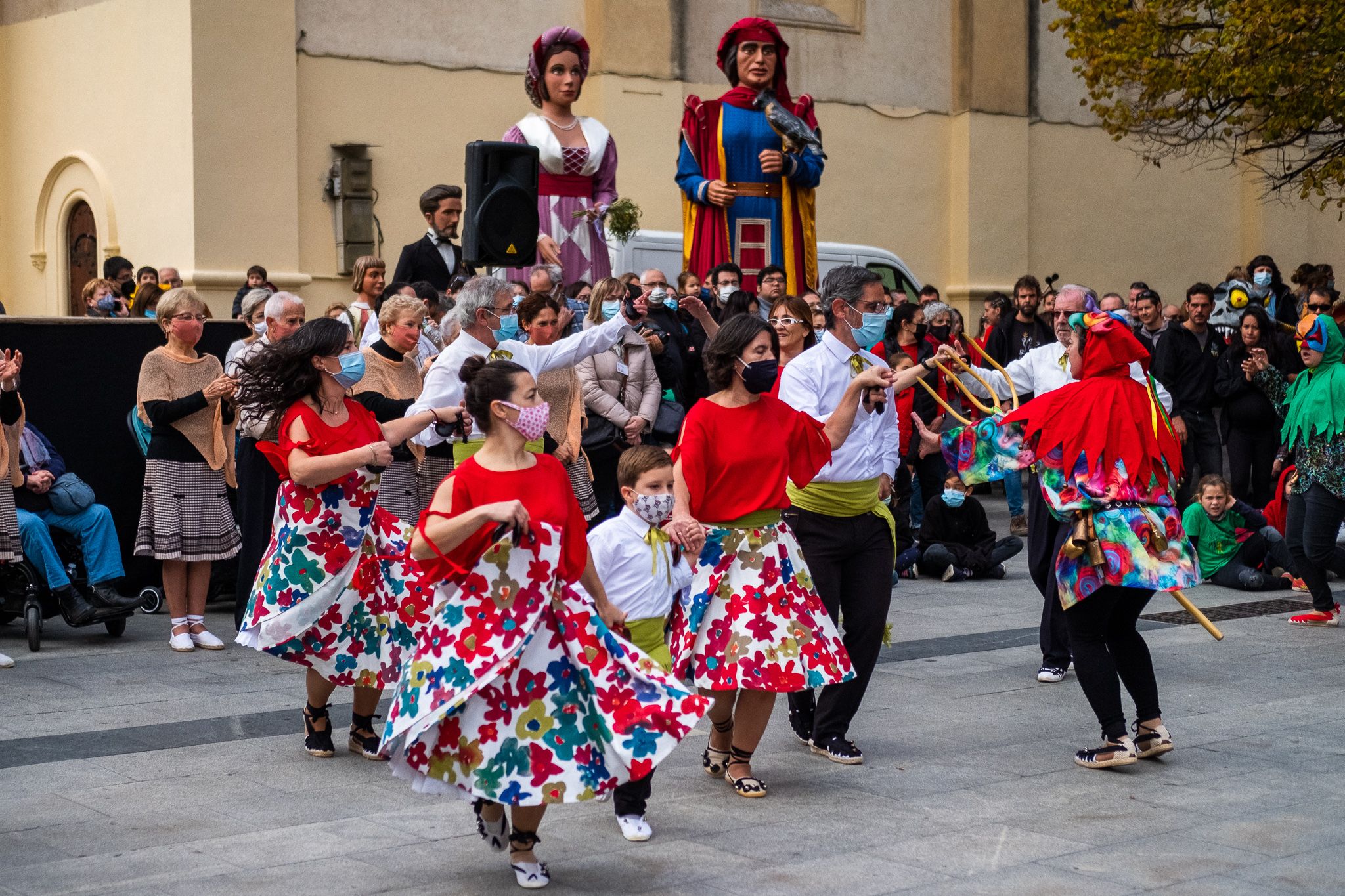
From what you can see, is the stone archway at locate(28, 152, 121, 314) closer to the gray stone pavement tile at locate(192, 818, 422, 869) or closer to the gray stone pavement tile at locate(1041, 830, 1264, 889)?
the gray stone pavement tile at locate(192, 818, 422, 869)

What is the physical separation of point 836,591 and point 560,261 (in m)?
5.72

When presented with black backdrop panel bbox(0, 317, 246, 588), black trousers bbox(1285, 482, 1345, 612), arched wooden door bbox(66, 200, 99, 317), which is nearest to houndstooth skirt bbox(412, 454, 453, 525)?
black backdrop panel bbox(0, 317, 246, 588)

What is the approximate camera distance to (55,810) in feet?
19.8

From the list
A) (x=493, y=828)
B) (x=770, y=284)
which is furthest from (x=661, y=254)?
(x=493, y=828)

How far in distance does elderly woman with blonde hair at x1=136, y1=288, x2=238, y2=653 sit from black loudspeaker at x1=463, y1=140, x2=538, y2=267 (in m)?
1.59

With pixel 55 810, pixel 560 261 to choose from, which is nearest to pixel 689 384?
pixel 560 261

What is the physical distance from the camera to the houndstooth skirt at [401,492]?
965cm

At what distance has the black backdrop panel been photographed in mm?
10680

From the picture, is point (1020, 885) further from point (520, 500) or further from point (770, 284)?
point (770, 284)

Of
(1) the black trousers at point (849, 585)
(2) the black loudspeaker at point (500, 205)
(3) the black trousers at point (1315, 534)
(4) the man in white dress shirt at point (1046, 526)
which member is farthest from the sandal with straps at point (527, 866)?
(3) the black trousers at point (1315, 534)

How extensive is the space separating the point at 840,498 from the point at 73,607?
4881mm

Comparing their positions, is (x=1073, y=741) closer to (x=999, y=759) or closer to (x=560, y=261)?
(x=999, y=759)

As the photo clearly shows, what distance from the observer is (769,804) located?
6227mm

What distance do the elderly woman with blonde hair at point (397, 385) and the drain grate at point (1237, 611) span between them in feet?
15.4
